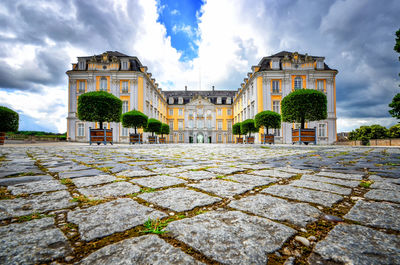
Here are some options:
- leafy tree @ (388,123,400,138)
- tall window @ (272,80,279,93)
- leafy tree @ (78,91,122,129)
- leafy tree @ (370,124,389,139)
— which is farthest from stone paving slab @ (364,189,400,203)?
tall window @ (272,80,279,93)

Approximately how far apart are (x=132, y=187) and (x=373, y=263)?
1628 millimetres

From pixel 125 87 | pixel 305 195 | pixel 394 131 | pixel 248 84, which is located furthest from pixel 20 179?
pixel 248 84

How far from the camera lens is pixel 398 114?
9.41m

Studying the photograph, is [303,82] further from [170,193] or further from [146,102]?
[170,193]

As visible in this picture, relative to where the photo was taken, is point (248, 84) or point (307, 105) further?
point (248, 84)

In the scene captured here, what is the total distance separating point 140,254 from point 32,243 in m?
0.49

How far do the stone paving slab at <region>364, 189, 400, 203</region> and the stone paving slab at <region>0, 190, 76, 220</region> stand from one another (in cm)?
223

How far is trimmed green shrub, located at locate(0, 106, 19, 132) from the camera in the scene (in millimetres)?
10273

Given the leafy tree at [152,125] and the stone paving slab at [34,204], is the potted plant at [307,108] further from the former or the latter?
the stone paving slab at [34,204]

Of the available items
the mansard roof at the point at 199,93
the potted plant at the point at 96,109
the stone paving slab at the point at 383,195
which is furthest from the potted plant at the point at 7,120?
the mansard roof at the point at 199,93

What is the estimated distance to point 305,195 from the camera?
4.83ft

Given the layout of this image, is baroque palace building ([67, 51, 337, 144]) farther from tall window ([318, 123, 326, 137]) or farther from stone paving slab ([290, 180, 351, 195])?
stone paving slab ([290, 180, 351, 195])

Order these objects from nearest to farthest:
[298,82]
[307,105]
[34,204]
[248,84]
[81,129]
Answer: [34,204], [307,105], [298,82], [81,129], [248,84]

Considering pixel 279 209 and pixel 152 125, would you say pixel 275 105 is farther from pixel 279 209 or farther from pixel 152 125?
pixel 279 209
